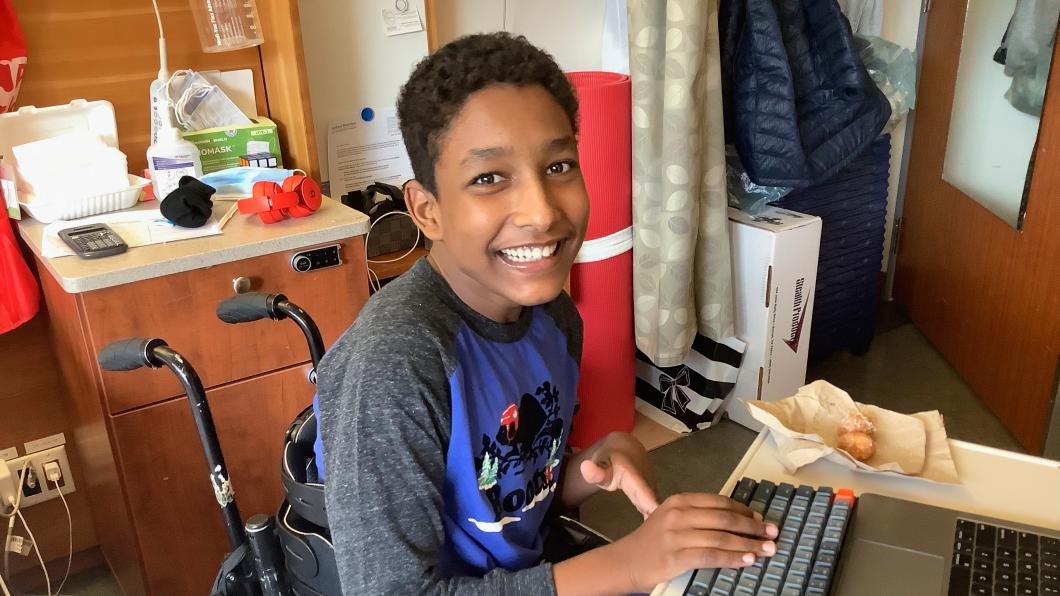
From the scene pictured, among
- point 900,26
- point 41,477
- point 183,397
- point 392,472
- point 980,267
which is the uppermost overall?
point 900,26

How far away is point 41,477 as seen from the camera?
6.17ft

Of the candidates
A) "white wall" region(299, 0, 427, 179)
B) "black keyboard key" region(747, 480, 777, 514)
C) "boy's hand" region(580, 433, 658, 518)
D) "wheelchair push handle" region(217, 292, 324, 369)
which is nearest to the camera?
"black keyboard key" region(747, 480, 777, 514)

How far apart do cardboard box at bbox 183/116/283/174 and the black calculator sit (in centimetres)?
34

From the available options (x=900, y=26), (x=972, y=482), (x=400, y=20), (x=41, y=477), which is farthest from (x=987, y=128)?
(x=41, y=477)

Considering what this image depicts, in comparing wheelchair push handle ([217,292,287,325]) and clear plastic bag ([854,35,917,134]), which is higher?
clear plastic bag ([854,35,917,134])

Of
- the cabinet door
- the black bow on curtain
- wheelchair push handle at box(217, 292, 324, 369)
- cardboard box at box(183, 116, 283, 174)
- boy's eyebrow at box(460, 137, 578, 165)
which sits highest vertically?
boy's eyebrow at box(460, 137, 578, 165)

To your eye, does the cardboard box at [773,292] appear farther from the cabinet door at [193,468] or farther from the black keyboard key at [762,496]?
the black keyboard key at [762,496]

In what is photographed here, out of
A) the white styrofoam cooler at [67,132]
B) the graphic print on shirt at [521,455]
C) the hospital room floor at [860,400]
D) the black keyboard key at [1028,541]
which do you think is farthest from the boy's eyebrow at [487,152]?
the hospital room floor at [860,400]

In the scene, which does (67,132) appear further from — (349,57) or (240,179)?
(349,57)

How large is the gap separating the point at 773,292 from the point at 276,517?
1532 mm

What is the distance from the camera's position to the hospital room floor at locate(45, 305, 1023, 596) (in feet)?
6.63

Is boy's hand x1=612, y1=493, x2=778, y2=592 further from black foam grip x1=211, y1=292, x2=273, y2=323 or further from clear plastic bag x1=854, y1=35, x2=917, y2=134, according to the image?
clear plastic bag x1=854, y1=35, x2=917, y2=134

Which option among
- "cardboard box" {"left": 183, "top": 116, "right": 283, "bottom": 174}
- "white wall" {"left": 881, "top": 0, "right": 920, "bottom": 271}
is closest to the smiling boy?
"cardboard box" {"left": 183, "top": 116, "right": 283, "bottom": 174}

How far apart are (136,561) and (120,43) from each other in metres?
1.03
